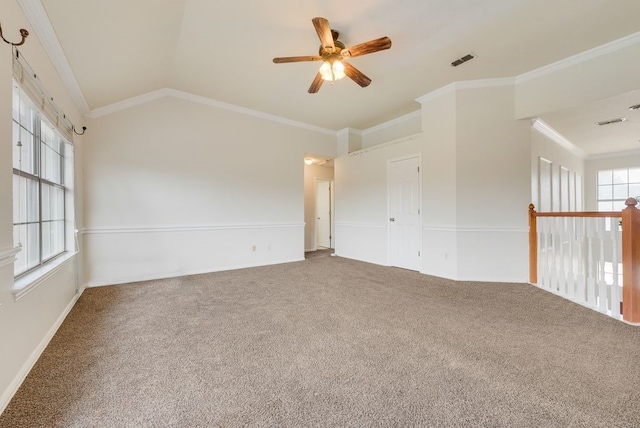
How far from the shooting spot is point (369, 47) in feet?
8.18

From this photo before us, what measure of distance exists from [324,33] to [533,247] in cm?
383

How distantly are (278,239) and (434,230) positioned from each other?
9.46 ft

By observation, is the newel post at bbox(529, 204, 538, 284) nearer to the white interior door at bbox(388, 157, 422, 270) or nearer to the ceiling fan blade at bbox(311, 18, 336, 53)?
the white interior door at bbox(388, 157, 422, 270)

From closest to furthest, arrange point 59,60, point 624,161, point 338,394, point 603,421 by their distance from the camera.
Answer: point 603,421, point 338,394, point 59,60, point 624,161

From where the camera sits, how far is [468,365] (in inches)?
68.1

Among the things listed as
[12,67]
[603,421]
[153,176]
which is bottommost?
[603,421]

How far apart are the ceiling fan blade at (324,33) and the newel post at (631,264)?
10.1ft

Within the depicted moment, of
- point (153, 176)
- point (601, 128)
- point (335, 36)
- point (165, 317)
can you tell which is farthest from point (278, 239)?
point (601, 128)

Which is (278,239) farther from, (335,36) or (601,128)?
(601,128)

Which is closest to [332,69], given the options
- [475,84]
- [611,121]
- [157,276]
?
[475,84]

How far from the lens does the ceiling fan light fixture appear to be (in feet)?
8.97

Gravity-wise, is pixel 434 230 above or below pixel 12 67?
below

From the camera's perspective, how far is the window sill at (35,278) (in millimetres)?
1637

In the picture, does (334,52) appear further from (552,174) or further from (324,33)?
(552,174)
